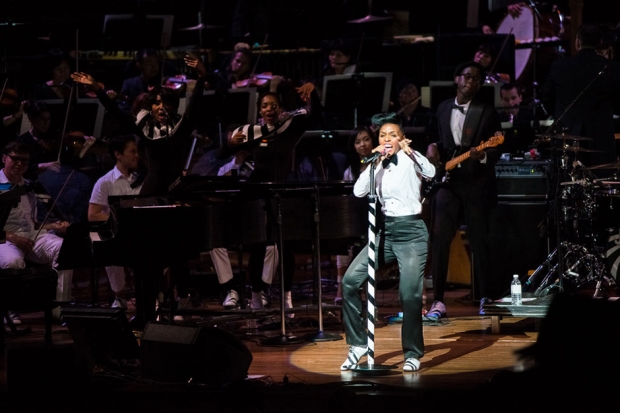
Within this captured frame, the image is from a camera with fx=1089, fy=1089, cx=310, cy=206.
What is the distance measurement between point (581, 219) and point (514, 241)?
2.71ft

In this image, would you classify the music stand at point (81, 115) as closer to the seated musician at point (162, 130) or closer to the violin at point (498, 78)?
the seated musician at point (162, 130)

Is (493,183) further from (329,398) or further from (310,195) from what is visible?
(329,398)

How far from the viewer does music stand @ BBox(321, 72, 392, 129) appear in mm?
12086

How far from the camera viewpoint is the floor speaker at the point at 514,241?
409 inches

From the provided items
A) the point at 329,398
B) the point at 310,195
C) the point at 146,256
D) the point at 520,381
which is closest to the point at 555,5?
the point at 310,195

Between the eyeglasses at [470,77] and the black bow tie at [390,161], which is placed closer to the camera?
the black bow tie at [390,161]

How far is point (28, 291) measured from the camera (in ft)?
27.6

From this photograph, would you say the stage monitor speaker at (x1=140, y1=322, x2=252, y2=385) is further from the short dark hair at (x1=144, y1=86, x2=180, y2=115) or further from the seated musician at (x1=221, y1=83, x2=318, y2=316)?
A: the short dark hair at (x1=144, y1=86, x2=180, y2=115)

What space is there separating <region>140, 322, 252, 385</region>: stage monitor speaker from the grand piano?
1.12 meters

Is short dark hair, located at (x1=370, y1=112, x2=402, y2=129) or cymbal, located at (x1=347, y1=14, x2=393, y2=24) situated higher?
cymbal, located at (x1=347, y1=14, x2=393, y2=24)

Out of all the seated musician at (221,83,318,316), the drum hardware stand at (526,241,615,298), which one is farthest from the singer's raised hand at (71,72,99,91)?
the drum hardware stand at (526,241,615,298)

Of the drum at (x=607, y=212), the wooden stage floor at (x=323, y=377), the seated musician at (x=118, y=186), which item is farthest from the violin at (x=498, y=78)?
the seated musician at (x=118, y=186)

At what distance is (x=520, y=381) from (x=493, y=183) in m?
5.60

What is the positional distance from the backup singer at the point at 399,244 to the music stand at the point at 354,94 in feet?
14.9
